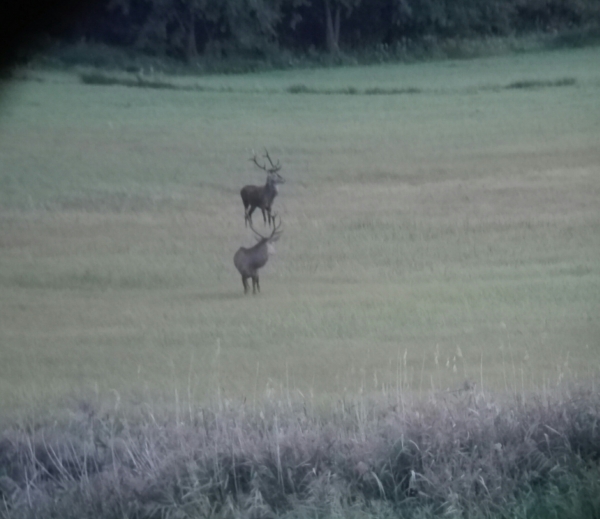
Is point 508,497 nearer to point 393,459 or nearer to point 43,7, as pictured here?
point 393,459

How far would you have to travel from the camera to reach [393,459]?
4773mm

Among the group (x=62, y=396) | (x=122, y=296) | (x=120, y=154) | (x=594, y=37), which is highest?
(x=594, y=37)

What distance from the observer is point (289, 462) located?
4.77 meters

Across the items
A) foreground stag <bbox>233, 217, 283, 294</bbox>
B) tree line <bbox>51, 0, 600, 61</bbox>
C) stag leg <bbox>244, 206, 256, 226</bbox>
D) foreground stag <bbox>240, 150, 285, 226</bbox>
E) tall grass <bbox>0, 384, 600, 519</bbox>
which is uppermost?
tree line <bbox>51, 0, 600, 61</bbox>

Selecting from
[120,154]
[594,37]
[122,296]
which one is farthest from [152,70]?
[594,37]

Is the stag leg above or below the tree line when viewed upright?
below

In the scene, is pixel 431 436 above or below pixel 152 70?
below

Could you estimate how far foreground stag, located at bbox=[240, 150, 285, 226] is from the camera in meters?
4.81

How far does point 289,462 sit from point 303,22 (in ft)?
5.12

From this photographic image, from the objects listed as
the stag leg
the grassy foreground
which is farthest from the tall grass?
the stag leg

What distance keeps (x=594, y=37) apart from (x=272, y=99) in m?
1.17

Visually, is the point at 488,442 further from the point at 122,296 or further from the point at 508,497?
the point at 122,296

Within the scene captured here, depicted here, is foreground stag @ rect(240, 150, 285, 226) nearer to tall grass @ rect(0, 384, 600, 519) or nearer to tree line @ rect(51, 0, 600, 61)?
tree line @ rect(51, 0, 600, 61)

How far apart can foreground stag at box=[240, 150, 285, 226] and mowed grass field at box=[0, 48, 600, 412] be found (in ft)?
0.10
